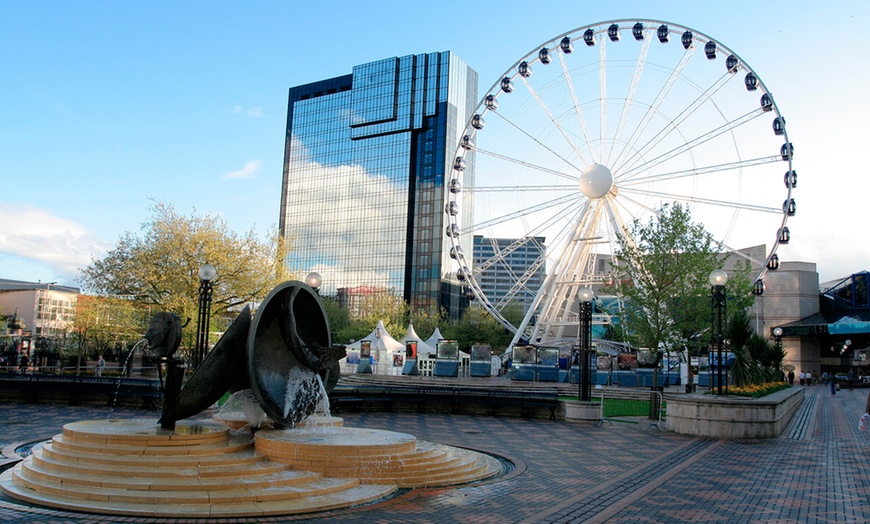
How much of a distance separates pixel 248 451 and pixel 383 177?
10440 centimetres

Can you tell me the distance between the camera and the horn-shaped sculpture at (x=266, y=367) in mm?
11141

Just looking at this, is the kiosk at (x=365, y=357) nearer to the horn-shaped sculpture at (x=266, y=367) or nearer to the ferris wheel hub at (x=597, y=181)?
the ferris wheel hub at (x=597, y=181)

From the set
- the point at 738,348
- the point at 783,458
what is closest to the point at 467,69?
the point at 738,348

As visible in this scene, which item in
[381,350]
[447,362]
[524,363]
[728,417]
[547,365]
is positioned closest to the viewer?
[728,417]

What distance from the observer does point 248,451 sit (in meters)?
10.4

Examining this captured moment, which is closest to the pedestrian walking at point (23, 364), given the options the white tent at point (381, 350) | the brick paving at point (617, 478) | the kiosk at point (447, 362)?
the brick paving at point (617, 478)

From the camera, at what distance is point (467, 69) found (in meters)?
115

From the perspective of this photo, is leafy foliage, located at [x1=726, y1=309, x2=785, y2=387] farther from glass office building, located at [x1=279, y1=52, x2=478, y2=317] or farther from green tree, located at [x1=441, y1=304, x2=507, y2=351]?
glass office building, located at [x1=279, y1=52, x2=478, y2=317]

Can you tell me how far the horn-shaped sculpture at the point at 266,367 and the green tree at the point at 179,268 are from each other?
2138 centimetres

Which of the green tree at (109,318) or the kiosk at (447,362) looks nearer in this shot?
the green tree at (109,318)

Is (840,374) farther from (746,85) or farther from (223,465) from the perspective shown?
(223,465)

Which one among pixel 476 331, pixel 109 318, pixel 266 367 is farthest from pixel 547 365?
pixel 476 331

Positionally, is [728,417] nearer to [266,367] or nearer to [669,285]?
[669,285]

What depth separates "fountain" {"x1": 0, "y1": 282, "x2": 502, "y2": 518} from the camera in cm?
848
